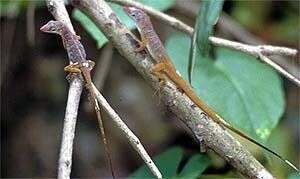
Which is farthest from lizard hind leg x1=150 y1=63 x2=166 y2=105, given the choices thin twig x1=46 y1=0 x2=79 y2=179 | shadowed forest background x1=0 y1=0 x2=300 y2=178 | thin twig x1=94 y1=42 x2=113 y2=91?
shadowed forest background x1=0 y1=0 x2=300 y2=178

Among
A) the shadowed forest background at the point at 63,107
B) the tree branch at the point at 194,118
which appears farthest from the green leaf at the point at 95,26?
the shadowed forest background at the point at 63,107

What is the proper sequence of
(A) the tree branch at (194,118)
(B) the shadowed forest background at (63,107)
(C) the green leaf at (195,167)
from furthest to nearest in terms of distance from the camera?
(B) the shadowed forest background at (63,107) → (C) the green leaf at (195,167) → (A) the tree branch at (194,118)

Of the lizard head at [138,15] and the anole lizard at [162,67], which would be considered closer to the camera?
the anole lizard at [162,67]

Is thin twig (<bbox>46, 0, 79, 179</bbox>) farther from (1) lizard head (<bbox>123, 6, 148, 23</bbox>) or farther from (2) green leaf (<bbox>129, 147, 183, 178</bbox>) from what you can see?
(2) green leaf (<bbox>129, 147, 183, 178</bbox>)

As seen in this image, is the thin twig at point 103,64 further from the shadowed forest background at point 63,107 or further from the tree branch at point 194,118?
the tree branch at point 194,118

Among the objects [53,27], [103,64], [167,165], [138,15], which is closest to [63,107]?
[103,64]

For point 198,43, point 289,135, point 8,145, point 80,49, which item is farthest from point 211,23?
point 8,145

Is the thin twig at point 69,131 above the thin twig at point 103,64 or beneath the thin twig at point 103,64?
above

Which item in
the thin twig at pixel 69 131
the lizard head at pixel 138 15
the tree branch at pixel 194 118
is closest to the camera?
the thin twig at pixel 69 131
